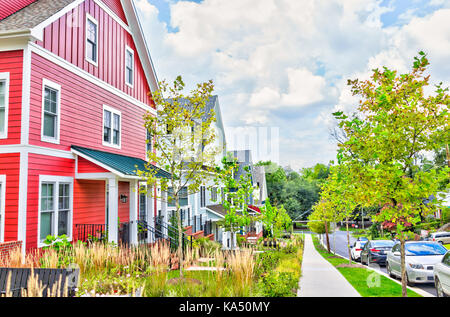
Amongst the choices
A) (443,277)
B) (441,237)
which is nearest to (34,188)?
(443,277)

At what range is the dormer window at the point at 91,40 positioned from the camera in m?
12.8

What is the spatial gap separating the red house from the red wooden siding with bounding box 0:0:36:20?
0.04 metres

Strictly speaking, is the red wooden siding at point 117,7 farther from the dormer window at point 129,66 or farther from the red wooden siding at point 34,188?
the red wooden siding at point 34,188

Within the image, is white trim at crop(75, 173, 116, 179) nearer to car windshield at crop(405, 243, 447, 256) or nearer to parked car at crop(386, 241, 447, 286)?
parked car at crop(386, 241, 447, 286)

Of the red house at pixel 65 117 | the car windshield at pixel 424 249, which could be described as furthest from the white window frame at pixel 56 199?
the car windshield at pixel 424 249

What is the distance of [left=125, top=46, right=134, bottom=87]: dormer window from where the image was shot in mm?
15789

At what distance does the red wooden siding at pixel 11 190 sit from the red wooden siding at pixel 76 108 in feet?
2.52

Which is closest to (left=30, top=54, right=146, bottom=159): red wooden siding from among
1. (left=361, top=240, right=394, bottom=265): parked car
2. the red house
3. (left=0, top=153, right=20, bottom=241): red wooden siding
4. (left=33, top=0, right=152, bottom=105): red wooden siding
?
the red house

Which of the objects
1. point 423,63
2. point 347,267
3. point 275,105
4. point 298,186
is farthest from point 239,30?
point 298,186

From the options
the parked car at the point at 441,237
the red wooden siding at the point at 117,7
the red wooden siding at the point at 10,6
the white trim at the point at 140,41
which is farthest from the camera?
the parked car at the point at 441,237

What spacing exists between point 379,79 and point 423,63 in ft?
3.52

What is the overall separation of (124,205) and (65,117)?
5.25 metres

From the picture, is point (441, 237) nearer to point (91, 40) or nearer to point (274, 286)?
point (274, 286)

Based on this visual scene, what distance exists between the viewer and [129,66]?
16.2m
